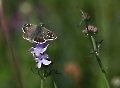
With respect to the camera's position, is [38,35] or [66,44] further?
[66,44]

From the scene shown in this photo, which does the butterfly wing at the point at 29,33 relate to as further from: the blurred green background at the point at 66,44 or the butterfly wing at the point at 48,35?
the blurred green background at the point at 66,44

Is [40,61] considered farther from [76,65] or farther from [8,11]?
[8,11]

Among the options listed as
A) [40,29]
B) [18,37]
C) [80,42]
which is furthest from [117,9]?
[40,29]

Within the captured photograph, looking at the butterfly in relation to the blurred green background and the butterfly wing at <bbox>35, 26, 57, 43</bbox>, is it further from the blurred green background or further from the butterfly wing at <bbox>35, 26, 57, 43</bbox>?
the blurred green background

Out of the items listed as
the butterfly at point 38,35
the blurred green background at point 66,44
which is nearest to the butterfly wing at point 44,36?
the butterfly at point 38,35

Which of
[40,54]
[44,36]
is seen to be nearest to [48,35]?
[44,36]

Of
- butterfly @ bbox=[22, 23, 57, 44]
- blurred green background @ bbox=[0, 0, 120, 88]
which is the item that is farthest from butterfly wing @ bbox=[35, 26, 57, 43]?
blurred green background @ bbox=[0, 0, 120, 88]

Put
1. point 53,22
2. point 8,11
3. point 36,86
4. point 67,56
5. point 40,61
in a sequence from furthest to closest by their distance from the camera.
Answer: point 8,11 → point 53,22 → point 67,56 → point 36,86 → point 40,61

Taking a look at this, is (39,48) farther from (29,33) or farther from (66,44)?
(66,44)

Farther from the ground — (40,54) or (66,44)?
(66,44)
